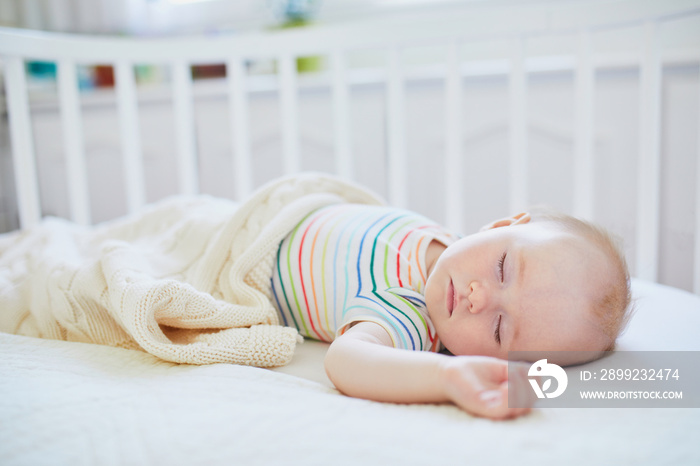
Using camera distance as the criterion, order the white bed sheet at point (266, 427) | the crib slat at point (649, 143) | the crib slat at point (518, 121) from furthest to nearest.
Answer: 1. the crib slat at point (518, 121)
2. the crib slat at point (649, 143)
3. the white bed sheet at point (266, 427)

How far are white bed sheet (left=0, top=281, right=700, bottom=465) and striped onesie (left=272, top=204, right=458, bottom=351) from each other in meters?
0.18

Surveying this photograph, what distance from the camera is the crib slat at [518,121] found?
1089 mm

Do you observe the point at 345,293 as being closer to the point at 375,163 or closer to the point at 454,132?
the point at 454,132

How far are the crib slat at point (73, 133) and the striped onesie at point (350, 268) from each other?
0.69m

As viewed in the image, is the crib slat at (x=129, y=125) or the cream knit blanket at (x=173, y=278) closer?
the cream knit blanket at (x=173, y=278)

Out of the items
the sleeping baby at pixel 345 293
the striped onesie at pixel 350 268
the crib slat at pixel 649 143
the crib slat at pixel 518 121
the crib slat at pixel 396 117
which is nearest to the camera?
the sleeping baby at pixel 345 293

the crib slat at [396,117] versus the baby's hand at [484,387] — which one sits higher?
the crib slat at [396,117]

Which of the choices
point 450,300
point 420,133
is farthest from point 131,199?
point 450,300

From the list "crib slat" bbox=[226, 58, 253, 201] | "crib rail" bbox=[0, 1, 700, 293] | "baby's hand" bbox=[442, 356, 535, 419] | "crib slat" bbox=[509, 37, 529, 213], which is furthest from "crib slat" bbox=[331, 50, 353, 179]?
"baby's hand" bbox=[442, 356, 535, 419]

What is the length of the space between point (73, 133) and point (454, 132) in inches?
33.6

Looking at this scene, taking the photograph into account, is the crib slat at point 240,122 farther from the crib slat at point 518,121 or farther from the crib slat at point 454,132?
the crib slat at point 518,121

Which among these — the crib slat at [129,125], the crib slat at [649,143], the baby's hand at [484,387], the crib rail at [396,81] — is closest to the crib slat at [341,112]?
the crib rail at [396,81]

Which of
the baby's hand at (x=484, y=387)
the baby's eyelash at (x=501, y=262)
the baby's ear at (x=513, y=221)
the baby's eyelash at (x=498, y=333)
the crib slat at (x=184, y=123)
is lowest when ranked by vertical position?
the baby's eyelash at (x=498, y=333)

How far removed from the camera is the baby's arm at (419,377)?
496 mm
